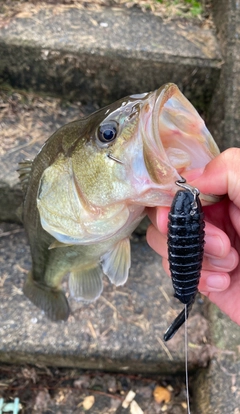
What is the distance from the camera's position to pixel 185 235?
843mm

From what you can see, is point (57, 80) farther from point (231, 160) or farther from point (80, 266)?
point (231, 160)

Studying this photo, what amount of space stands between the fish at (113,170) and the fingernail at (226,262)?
0.19 meters

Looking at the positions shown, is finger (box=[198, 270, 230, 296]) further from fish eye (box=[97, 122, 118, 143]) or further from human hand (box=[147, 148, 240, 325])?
fish eye (box=[97, 122, 118, 143])

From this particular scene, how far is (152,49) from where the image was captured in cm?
188

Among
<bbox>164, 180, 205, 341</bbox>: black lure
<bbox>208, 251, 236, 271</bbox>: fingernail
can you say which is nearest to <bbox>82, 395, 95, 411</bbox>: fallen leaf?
<bbox>208, 251, 236, 271</bbox>: fingernail

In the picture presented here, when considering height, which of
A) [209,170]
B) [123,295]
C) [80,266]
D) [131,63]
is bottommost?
[123,295]

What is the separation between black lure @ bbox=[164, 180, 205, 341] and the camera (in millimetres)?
837

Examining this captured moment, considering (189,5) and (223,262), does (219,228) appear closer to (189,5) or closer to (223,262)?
(223,262)

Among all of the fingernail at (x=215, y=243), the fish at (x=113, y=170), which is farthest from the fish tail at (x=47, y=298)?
the fingernail at (x=215, y=243)

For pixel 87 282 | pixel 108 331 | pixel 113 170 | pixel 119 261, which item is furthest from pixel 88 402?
pixel 113 170

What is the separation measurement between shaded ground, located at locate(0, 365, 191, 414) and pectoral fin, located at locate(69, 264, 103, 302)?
605 millimetres

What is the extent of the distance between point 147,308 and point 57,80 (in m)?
1.11

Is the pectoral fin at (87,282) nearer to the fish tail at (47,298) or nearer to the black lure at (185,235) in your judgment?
the fish tail at (47,298)

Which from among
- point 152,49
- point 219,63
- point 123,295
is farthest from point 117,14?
point 123,295
